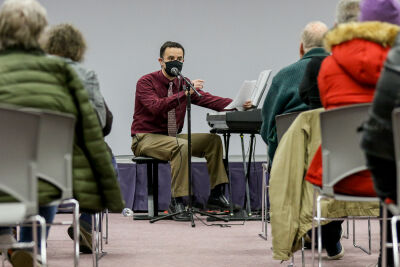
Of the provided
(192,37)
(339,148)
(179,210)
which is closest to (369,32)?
(339,148)

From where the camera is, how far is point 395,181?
1.73 m

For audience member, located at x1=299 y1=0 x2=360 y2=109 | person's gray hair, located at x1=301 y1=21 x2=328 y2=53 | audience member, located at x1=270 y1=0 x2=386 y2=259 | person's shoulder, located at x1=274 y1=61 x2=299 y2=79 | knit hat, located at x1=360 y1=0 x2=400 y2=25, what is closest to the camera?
knit hat, located at x1=360 y1=0 x2=400 y2=25

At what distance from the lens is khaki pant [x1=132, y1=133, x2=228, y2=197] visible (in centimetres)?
523

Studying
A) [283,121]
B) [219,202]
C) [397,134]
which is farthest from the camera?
[219,202]

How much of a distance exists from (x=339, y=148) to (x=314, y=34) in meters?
1.07

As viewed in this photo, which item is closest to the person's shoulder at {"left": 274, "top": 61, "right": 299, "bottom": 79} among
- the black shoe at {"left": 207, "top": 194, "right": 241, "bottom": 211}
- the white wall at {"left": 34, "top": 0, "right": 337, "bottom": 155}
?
the black shoe at {"left": 207, "top": 194, "right": 241, "bottom": 211}

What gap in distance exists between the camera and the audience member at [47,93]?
7.31 ft

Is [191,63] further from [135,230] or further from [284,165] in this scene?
[284,165]

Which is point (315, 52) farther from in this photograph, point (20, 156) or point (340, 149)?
point (20, 156)

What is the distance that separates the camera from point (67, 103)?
2340mm

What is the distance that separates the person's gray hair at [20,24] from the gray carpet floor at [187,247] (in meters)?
1.38

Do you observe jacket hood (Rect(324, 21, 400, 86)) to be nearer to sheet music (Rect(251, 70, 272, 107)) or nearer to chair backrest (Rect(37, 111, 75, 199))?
chair backrest (Rect(37, 111, 75, 199))

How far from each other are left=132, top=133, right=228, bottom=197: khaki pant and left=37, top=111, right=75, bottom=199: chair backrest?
2.92 m

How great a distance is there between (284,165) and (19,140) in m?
1.25
